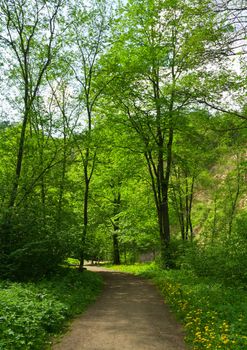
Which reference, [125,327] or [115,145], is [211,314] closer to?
[125,327]

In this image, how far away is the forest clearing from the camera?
7.58 m

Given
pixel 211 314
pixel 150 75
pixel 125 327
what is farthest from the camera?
pixel 150 75

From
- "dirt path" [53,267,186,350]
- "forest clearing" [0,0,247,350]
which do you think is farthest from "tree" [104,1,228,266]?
"dirt path" [53,267,186,350]

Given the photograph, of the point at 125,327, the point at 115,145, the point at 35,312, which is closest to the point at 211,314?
the point at 125,327

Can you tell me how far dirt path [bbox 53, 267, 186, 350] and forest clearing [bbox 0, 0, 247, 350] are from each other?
159 millimetres

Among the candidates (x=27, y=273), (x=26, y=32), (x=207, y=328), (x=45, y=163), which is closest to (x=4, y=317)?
(x=207, y=328)

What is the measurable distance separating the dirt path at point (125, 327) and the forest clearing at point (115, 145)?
16cm

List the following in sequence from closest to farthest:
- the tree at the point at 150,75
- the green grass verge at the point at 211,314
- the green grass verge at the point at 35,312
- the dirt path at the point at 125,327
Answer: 1. the green grass verge at the point at 211,314
2. the green grass verge at the point at 35,312
3. the dirt path at the point at 125,327
4. the tree at the point at 150,75

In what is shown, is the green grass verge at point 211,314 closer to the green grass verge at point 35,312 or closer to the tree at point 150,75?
the green grass verge at point 35,312

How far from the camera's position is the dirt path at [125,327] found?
19.5 feet

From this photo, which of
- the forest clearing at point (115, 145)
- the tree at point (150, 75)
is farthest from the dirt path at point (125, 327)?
the tree at point (150, 75)

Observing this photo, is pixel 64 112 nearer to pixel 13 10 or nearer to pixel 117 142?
pixel 117 142

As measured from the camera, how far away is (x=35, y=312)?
668cm

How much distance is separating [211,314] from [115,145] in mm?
12628
